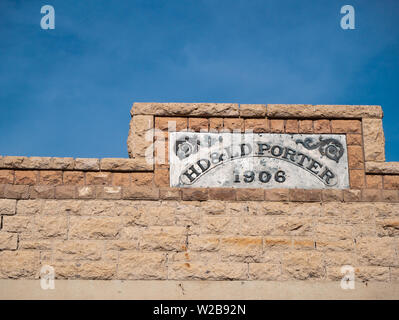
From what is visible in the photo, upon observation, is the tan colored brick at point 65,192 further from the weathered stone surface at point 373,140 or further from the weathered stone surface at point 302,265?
the weathered stone surface at point 373,140

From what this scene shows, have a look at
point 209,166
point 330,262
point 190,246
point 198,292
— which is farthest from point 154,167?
point 330,262

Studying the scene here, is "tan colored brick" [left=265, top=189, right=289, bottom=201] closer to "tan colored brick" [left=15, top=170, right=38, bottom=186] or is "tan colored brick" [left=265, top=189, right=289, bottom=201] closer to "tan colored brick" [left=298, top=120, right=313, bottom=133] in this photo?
"tan colored brick" [left=298, top=120, right=313, bottom=133]

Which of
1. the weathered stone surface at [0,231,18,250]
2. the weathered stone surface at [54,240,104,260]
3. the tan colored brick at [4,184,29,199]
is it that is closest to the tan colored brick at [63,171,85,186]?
the tan colored brick at [4,184,29,199]

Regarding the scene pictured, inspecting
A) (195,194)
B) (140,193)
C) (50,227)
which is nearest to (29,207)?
(50,227)

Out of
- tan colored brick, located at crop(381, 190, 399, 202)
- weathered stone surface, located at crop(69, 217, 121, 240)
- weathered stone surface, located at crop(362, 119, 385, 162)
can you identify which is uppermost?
weathered stone surface, located at crop(362, 119, 385, 162)

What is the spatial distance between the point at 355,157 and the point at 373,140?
368 mm

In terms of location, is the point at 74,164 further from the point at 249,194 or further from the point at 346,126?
the point at 346,126

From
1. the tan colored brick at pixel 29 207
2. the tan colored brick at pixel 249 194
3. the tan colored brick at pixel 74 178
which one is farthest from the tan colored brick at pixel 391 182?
the tan colored brick at pixel 29 207

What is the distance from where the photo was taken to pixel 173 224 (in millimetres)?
6621

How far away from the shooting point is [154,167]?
22.5 feet

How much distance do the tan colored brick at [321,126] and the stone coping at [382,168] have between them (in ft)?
2.43

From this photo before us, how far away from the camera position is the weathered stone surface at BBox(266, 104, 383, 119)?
709cm

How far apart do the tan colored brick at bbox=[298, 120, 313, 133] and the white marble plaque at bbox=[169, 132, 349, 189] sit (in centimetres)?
8

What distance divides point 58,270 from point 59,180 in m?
1.20
